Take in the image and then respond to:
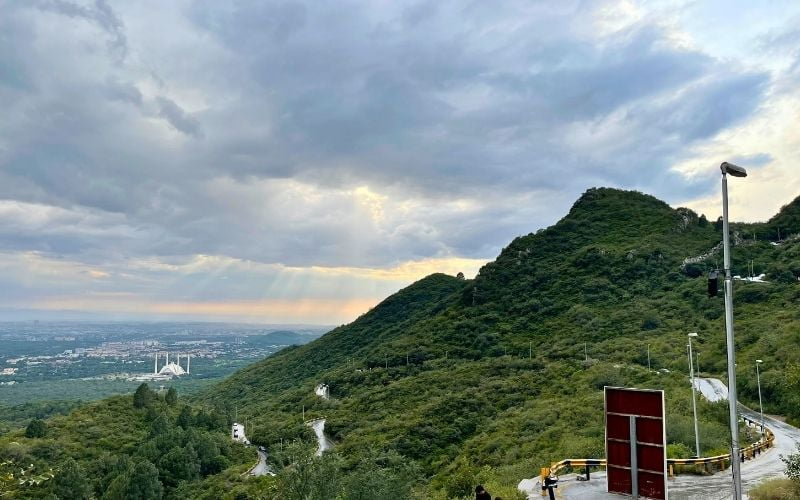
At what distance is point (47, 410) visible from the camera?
108 metres

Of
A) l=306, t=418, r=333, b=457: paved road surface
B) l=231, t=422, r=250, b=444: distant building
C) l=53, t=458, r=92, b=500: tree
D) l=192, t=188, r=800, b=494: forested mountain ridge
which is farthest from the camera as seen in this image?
l=231, t=422, r=250, b=444: distant building

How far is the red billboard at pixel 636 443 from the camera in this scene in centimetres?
809

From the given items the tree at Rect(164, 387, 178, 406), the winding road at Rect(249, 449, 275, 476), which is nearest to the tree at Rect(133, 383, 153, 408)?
the tree at Rect(164, 387, 178, 406)

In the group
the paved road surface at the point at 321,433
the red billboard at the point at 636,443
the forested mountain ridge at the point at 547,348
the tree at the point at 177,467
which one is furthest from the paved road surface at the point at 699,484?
the tree at the point at 177,467

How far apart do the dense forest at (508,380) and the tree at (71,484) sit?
0.93m

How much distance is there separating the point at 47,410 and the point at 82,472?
244 feet

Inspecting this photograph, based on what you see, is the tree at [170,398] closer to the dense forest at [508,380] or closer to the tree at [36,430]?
the dense forest at [508,380]

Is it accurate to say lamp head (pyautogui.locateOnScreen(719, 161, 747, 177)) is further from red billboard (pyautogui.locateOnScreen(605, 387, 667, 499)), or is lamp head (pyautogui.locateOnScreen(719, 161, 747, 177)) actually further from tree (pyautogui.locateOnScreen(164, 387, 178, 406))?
tree (pyautogui.locateOnScreen(164, 387, 178, 406))

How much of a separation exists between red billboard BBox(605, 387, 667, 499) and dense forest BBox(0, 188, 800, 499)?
8.64m

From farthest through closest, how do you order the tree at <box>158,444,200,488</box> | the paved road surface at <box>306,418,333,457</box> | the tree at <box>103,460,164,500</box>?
the tree at <box>158,444,200,488</box> → the paved road surface at <box>306,418,333,457</box> → the tree at <box>103,460,164,500</box>

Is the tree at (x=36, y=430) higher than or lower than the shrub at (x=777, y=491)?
lower

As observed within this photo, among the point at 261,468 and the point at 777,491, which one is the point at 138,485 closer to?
the point at 261,468

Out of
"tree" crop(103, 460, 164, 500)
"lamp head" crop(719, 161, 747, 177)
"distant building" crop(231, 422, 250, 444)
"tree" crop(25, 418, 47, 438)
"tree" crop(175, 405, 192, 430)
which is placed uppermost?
"lamp head" crop(719, 161, 747, 177)

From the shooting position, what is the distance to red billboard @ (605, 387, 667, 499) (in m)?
8.09
